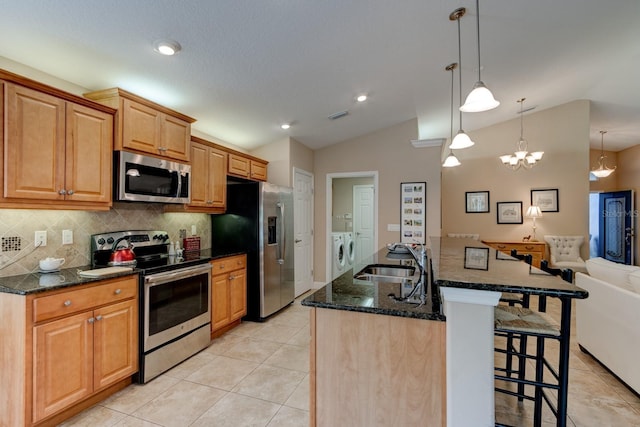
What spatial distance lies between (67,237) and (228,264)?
55.4 inches

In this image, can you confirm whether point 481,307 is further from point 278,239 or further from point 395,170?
point 395,170

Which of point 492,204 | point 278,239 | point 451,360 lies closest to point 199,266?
point 278,239

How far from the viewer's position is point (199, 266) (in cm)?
278

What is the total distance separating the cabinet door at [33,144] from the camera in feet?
5.80

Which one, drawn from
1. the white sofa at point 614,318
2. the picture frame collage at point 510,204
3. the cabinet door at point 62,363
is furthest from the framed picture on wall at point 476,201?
the cabinet door at point 62,363

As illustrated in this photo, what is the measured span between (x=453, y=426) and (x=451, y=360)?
0.91 feet

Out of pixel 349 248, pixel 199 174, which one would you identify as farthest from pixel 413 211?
pixel 199 174

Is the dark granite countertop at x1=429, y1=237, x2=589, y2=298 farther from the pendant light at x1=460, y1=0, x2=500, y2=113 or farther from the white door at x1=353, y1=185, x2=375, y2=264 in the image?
the white door at x1=353, y1=185, x2=375, y2=264

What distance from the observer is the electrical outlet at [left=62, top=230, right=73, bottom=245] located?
228cm

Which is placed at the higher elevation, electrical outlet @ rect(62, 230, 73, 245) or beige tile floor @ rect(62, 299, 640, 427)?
electrical outlet @ rect(62, 230, 73, 245)

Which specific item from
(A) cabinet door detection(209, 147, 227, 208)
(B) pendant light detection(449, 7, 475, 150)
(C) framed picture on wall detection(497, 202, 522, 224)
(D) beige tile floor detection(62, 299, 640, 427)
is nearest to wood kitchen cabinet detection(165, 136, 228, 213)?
(A) cabinet door detection(209, 147, 227, 208)

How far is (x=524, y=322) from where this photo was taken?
1555mm

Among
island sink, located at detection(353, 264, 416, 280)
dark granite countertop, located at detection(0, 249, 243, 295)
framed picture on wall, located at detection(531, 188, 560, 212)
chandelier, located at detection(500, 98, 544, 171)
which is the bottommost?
island sink, located at detection(353, 264, 416, 280)

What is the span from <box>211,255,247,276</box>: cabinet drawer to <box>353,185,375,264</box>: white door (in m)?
3.80
